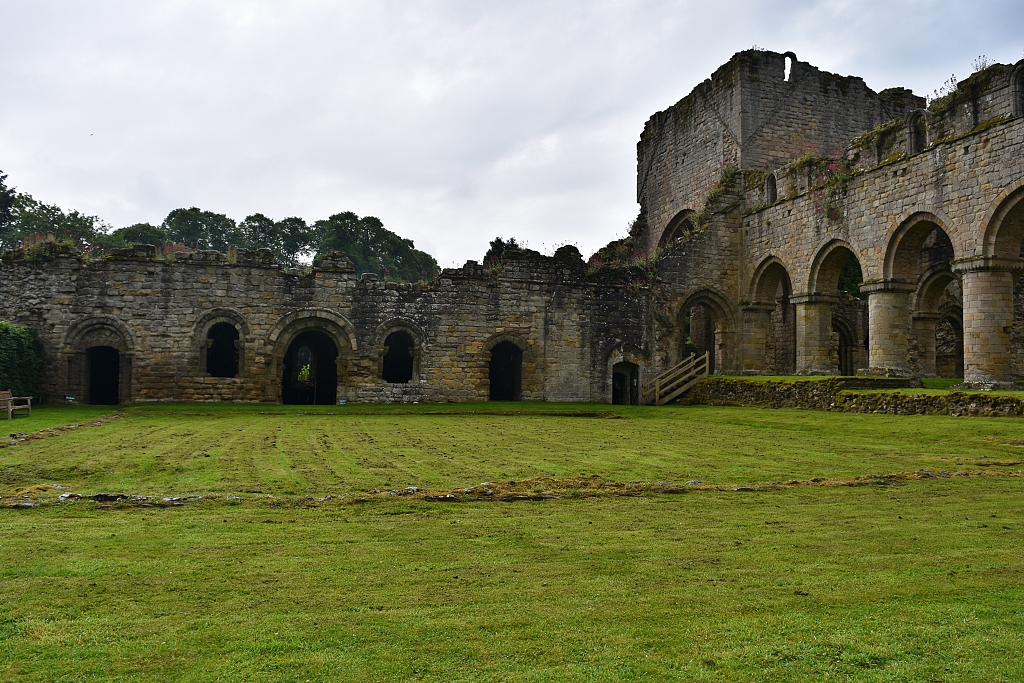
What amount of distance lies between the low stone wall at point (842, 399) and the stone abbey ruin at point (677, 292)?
221 centimetres

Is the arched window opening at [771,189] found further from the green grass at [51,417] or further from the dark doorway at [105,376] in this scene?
the dark doorway at [105,376]

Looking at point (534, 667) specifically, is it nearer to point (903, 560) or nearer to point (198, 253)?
point (903, 560)

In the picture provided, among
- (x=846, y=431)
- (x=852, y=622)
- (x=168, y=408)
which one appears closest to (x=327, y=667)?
(x=852, y=622)

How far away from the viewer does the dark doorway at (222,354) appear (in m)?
25.5

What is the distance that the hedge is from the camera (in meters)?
19.5

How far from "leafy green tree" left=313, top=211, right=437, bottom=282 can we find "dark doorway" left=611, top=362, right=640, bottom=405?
3096 cm

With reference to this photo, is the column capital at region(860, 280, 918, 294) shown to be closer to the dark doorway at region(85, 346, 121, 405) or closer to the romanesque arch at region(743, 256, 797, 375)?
the romanesque arch at region(743, 256, 797, 375)

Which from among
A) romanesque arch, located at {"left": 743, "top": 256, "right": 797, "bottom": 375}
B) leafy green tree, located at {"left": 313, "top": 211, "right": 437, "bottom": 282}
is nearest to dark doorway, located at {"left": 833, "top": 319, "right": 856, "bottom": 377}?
romanesque arch, located at {"left": 743, "top": 256, "right": 797, "bottom": 375}

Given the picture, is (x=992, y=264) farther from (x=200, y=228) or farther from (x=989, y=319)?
(x=200, y=228)

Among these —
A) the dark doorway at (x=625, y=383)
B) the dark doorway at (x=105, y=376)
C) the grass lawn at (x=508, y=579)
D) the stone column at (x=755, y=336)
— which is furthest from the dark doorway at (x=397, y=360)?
the grass lawn at (x=508, y=579)

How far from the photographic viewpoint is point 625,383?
1050 inches

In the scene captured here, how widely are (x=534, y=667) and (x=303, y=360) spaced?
42019 millimetres

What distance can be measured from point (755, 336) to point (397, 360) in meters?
12.9

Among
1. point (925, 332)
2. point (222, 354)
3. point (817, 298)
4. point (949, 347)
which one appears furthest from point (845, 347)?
point (222, 354)
